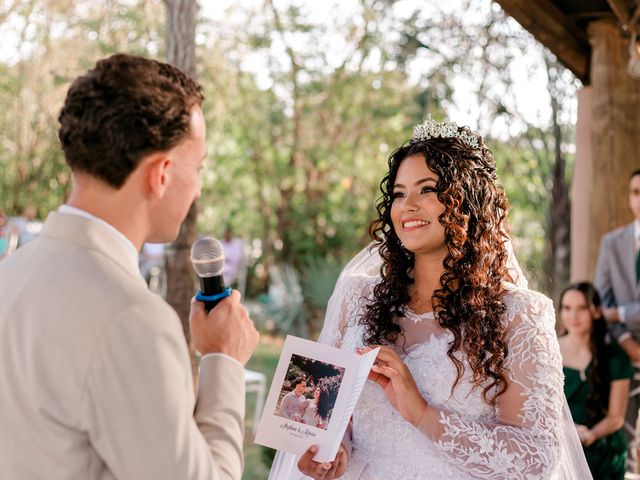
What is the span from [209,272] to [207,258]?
74 millimetres

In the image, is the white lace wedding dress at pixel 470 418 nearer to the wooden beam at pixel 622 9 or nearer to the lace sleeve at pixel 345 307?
the lace sleeve at pixel 345 307

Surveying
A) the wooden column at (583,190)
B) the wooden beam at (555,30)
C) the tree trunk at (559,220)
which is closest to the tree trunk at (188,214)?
the wooden beam at (555,30)

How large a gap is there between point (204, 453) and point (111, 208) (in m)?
0.51

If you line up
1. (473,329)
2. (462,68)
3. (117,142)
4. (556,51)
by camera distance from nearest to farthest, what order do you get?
(117,142)
(473,329)
(556,51)
(462,68)

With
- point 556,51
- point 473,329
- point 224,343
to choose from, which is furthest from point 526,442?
point 556,51

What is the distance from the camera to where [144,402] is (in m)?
1.42

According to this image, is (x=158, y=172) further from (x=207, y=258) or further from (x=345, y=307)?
(x=345, y=307)

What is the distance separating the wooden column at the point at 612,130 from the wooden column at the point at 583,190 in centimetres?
8

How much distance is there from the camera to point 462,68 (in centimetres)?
1310

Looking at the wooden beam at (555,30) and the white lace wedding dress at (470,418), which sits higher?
the wooden beam at (555,30)

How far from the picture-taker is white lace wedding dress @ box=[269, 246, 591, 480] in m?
2.61

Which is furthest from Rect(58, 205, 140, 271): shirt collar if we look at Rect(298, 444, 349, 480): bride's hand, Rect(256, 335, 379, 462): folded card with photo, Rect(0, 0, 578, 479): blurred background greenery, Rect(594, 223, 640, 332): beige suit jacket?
Rect(0, 0, 578, 479): blurred background greenery

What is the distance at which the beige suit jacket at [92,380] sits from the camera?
1415mm

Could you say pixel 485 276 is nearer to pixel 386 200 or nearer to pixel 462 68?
pixel 386 200
